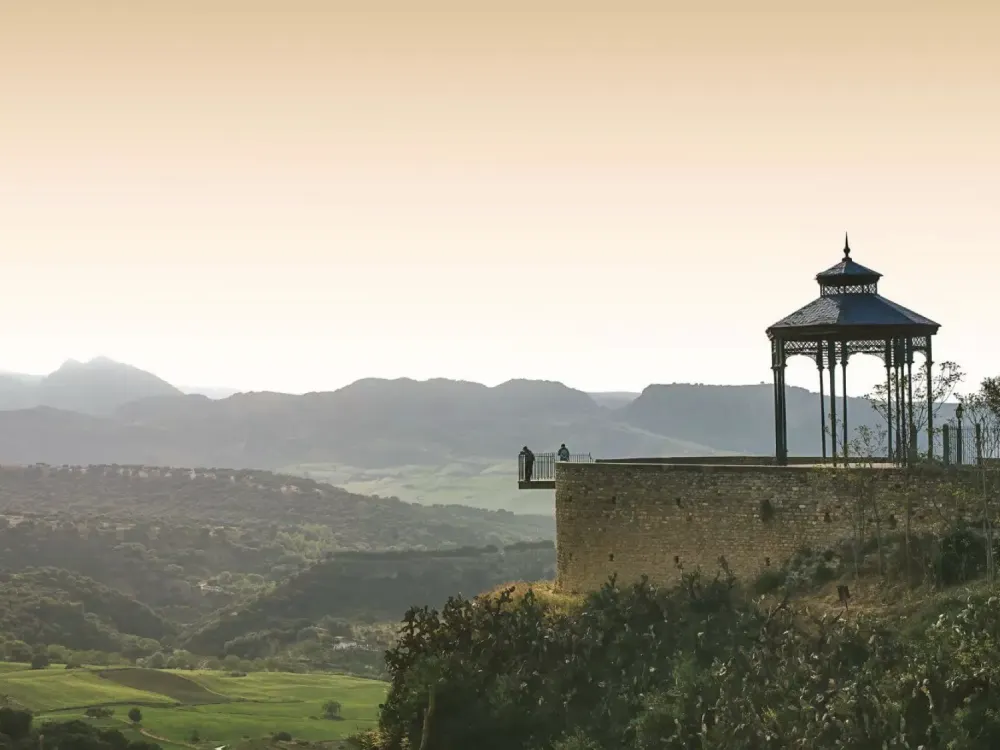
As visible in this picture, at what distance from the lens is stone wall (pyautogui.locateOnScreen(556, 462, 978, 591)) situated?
108 feet

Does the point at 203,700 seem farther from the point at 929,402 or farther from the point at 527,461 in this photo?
the point at 929,402

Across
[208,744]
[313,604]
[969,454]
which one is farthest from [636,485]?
[313,604]

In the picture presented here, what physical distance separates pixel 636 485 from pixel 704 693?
292 inches

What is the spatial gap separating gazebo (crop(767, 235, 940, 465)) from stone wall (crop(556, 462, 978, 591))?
1835 millimetres

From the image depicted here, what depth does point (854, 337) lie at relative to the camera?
120 ft

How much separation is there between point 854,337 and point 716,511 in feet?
19.9

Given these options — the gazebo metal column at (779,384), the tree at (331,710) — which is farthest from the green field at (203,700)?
the gazebo metal column at (779,384)

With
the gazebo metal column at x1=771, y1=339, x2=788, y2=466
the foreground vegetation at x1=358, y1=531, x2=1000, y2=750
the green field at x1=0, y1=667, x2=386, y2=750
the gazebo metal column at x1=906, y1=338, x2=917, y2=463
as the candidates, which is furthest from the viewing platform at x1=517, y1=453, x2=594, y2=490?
the green field at x1=0, y1=667, x2=386, y2=750

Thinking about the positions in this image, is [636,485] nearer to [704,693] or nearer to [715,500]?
[715,500]

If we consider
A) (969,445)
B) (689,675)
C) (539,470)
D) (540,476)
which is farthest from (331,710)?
(969,445)

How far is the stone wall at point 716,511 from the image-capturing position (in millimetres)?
32781

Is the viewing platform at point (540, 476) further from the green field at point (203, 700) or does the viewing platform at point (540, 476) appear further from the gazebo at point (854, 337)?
the green field at point (203, 700)

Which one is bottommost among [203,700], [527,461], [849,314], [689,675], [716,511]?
[203,700]

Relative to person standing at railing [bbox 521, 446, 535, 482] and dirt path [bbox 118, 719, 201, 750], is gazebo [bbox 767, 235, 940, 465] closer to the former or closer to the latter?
person standing at railing [bbox 521, 446, 535, 482]
